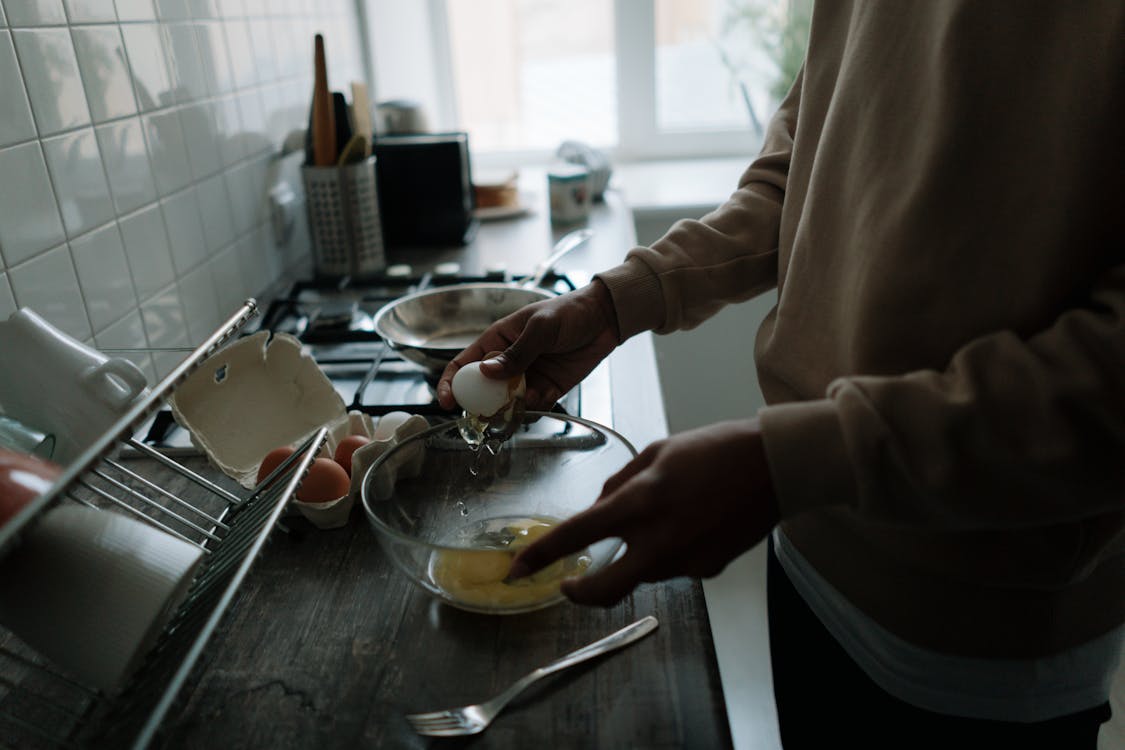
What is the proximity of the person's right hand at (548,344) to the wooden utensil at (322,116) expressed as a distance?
2.56ft

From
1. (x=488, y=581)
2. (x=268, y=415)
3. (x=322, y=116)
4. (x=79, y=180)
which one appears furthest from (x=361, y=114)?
(x=488, y=581)

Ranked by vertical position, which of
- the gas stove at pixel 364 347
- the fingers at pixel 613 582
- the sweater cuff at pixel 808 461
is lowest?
the gas stove at pixel 364 347

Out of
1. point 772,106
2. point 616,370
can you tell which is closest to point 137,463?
point 616,370

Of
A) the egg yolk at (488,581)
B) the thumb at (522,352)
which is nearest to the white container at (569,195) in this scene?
the thumb at (522,352)

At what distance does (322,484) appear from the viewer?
739mm

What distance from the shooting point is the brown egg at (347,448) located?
798 mm

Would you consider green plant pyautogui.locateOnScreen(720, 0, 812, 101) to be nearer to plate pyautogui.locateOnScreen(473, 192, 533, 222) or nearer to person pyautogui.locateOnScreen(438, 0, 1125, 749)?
plate pyautogui.locateOnScreen(473, 192, 533, 222)

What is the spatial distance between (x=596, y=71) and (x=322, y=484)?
76.4 inches

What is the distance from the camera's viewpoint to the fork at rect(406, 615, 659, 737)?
54 cm

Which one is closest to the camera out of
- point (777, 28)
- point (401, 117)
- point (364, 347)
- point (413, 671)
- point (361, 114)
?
point (413, 671)

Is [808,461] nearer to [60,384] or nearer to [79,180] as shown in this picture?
[60,384]

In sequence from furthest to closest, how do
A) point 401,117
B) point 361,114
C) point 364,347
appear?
point 401,117 → point 361,114 → point 364,347

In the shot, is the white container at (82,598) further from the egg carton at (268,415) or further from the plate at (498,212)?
the plate at (498,212)

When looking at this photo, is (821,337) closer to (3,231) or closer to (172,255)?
(3,231)
